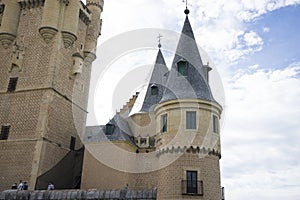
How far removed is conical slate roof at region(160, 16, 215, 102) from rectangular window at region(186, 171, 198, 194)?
4.85 meters

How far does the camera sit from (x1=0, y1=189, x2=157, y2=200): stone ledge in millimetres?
18812

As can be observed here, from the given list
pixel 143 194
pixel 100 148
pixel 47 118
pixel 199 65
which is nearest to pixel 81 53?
pixel 47 118

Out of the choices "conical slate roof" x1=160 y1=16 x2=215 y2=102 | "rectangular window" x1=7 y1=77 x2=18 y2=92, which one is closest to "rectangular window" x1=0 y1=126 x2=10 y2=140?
"rectangular window" x1=7 y1=77 x2=18 y2=92

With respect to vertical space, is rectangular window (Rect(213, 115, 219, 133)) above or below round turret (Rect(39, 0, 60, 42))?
below

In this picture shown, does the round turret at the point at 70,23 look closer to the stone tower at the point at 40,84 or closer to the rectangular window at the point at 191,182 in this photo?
the stone tower at the point at 40,84

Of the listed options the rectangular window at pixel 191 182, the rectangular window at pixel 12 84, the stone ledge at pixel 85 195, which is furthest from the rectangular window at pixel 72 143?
the rectangular window at pixel 191 182

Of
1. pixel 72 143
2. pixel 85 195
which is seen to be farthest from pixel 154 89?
pixel 85 195

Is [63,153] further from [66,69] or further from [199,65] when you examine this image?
[199,65]

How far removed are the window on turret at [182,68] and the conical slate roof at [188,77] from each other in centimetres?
7

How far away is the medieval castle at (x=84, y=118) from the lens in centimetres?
1998

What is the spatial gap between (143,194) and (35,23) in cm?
2092

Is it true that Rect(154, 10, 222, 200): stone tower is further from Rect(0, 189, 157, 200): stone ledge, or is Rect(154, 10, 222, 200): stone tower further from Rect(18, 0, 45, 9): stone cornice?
Rect(18, 0, 45, 9): stone cornice

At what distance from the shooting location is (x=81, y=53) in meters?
34.1

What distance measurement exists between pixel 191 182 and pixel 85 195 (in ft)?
20.9
